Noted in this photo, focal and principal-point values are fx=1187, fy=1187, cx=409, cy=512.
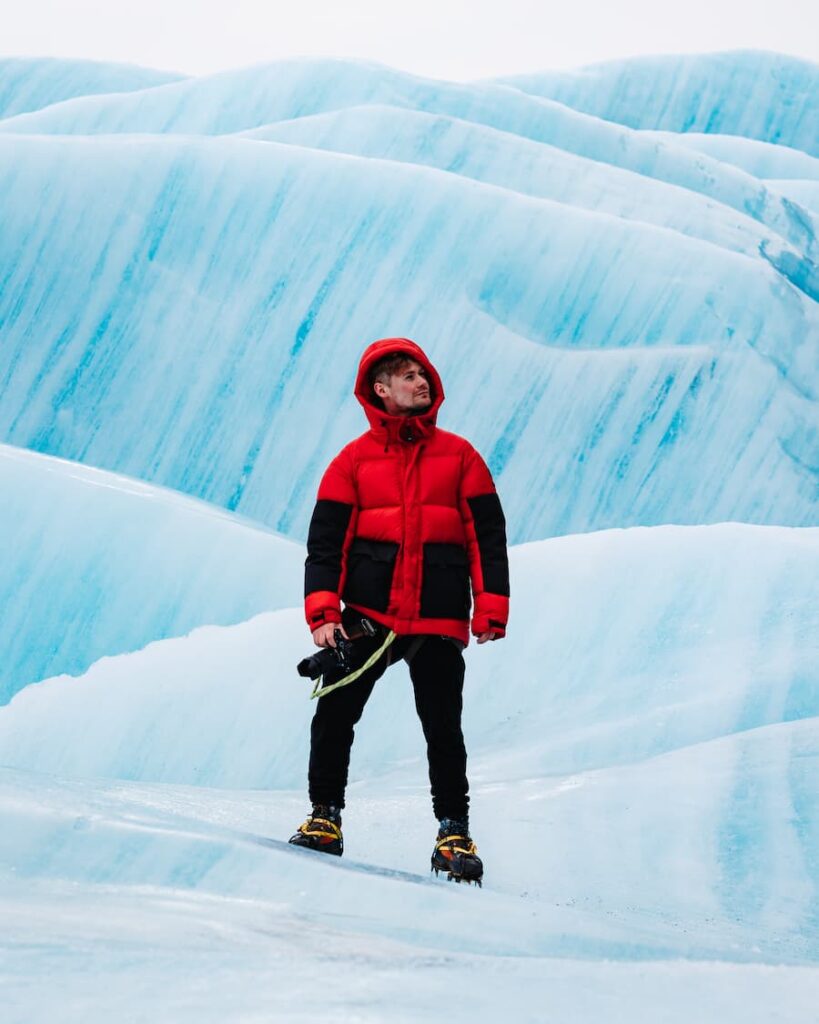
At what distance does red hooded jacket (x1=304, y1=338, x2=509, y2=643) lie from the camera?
170 centimetres

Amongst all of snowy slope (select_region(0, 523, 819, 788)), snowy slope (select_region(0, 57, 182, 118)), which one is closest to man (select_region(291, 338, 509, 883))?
snowy slope (select_region(0, 523, 819, 788))

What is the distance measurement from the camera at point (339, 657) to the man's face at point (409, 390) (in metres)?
0.32

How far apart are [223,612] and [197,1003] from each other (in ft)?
7.74

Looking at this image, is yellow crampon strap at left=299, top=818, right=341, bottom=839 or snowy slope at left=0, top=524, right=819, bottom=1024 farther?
yellow crampon strap at left=299, top=818, right=341, bottom=839

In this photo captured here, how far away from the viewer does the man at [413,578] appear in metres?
1.70

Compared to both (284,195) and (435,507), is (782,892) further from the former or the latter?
(284,195)

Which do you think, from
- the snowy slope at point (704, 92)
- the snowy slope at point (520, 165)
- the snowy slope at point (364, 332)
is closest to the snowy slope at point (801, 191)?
the snowy slope at point (704, 92)

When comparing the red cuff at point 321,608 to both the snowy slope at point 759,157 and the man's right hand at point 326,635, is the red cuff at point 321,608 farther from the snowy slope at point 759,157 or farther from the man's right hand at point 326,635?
the snowy slope at point 759,157

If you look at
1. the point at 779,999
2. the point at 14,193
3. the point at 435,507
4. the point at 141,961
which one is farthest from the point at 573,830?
the point at 14,193

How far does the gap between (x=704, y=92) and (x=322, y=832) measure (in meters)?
13.7

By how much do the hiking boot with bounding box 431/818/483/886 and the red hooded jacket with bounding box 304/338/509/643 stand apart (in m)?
0.28

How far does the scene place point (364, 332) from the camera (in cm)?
500

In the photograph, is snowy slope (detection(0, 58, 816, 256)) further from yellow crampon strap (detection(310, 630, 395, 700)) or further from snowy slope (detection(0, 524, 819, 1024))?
yellow crampon strap (detection(310, 630, 395, 700))

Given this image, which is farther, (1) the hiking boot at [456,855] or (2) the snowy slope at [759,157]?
(2) the snowy slope at [759,157]
